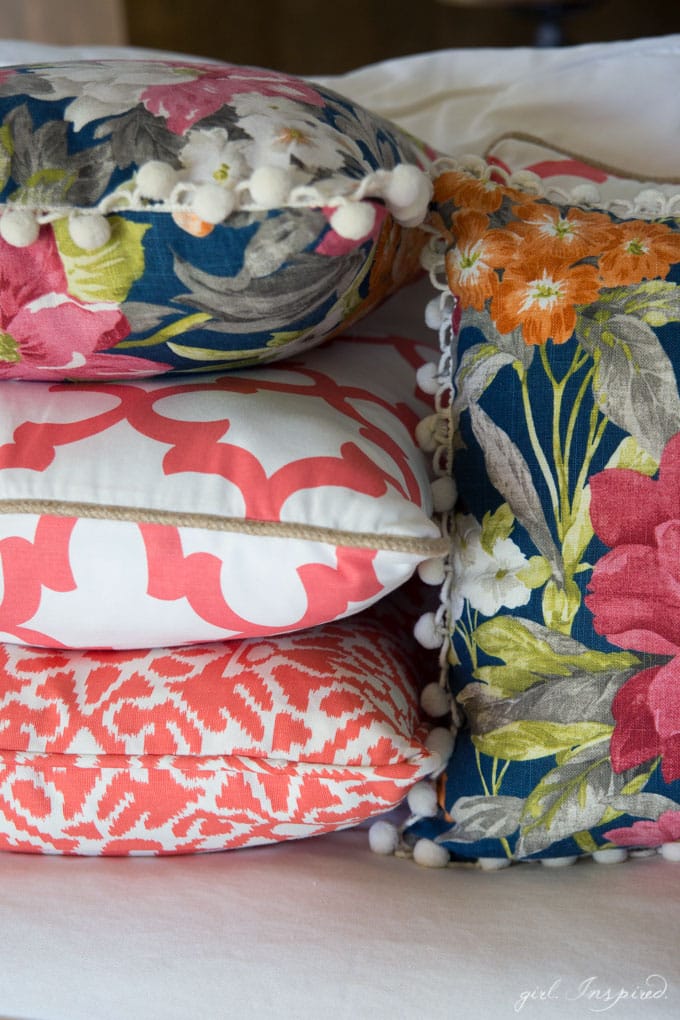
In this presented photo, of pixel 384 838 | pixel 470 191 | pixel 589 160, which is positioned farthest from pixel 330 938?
pixel 589 160

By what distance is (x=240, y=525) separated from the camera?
47 cm

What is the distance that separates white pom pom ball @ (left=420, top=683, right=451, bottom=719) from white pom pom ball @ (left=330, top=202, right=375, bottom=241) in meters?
0.27

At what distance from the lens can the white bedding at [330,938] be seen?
442 millimetres

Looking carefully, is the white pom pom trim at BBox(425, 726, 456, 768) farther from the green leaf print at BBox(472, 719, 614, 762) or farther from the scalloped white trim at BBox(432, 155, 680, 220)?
the scalloped white trim at BBox(432, 155, 680, 220)

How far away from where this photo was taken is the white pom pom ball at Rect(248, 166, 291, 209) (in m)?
0.42

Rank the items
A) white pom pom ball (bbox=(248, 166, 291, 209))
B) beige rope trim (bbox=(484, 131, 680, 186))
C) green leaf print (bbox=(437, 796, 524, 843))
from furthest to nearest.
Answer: beige rope trim (bbox=(484, 131, 680, 186))
green leaf print (bbox=(437, 796, 524, 843))
white pom pom ball (bbox=(248, 166, 291, 209))

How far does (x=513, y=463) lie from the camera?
51cm

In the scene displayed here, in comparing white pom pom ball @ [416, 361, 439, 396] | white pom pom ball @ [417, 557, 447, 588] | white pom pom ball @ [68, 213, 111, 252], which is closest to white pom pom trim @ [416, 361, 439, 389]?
white pom pom ball @ [416, 361, 439, 396]

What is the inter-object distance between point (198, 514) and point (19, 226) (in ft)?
0.54

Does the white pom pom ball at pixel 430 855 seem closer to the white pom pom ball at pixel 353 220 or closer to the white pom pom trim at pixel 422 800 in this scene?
the white pom pom trim at pixel 422 800

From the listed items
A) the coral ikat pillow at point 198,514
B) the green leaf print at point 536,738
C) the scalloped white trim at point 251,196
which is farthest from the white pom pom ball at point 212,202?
the green leaf print at point 536,738

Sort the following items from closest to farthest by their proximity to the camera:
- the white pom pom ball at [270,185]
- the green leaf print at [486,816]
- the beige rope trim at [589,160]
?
the white pom pom ball at [270,185], the green leaf print at [486,816], the beige rope trim at [589,160]

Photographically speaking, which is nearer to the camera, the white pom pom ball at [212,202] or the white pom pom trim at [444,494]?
the white pom pom ball at [212,202]

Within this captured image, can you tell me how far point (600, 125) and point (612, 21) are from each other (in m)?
1.82
